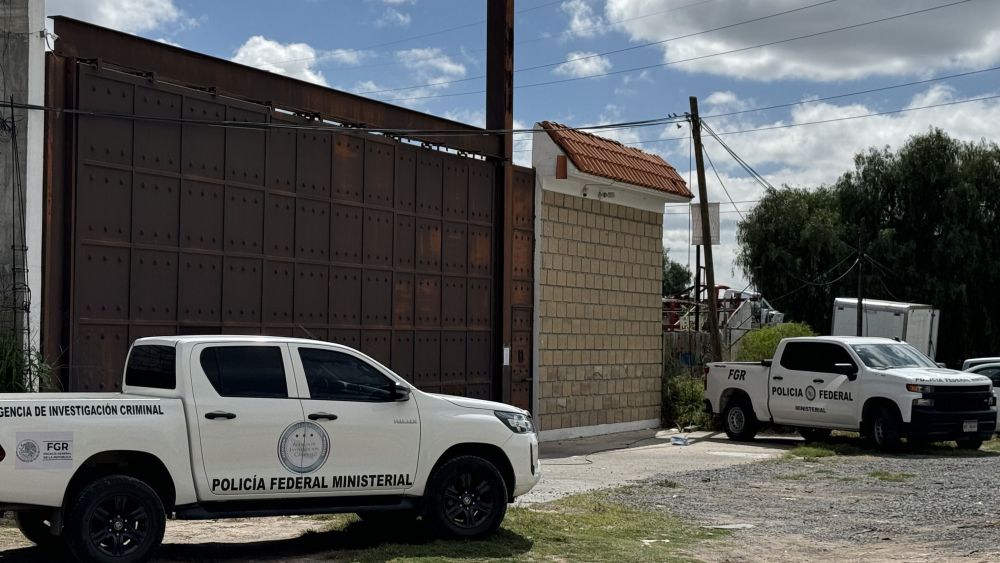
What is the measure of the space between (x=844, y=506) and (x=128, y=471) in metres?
7.90

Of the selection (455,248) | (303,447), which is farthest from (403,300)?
(303,447)

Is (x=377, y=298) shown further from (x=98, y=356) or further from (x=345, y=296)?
(x=98, y=356)

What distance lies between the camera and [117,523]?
357 inches

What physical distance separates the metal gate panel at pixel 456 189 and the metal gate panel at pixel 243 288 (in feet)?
13.3

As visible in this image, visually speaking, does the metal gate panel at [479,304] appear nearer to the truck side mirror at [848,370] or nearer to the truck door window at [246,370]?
the truck side mirror at [848,370]

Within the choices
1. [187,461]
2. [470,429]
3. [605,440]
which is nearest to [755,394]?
[605,440]

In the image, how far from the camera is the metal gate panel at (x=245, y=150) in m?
15.5

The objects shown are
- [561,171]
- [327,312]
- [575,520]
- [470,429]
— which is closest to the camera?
[470,429]

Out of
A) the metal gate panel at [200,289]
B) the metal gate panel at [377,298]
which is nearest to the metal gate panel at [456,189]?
the metal gate panel at [377,298]

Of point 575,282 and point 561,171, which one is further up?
point 561,171

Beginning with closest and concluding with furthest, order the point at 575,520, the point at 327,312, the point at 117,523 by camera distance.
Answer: the point at 117,523 → the point at 575,520 → the point at 327,312

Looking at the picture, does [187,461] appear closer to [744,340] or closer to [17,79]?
[17,79]

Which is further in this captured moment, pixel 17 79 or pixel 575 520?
pixel 17 79

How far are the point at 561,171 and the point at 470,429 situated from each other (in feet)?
37.1
